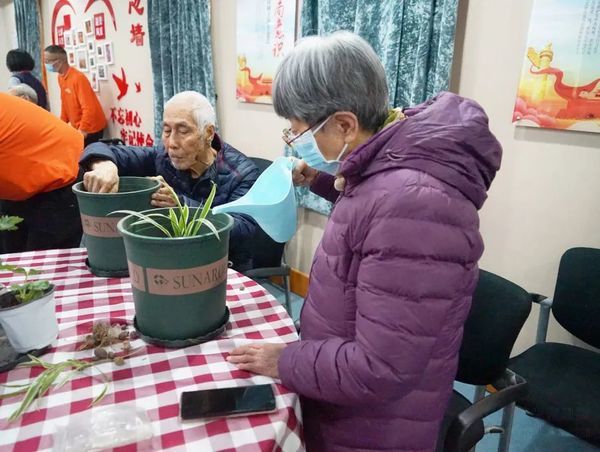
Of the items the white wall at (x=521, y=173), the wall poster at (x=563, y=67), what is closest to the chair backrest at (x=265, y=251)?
the white wall at (x=521, y=173)

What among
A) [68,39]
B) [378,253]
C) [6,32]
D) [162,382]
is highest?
[6,32]

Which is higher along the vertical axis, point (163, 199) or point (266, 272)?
point (163, 199)

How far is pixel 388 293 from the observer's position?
26.3 inches

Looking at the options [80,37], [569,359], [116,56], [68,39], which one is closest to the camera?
[569,359]

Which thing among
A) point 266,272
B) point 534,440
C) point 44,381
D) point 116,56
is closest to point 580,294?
point 534,440

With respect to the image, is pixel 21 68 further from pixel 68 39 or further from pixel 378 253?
pixel 378 253

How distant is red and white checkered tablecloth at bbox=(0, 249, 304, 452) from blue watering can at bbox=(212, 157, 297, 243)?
7.3 inches

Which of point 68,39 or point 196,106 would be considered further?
point 68,39

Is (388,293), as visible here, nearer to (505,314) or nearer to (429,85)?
(505,314)

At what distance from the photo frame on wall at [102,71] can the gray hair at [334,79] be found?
431 cm

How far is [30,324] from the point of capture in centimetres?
78

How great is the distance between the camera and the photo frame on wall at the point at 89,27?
445 cm

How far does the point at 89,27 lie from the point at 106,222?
14.4 feet

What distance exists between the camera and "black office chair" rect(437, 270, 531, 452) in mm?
1178
